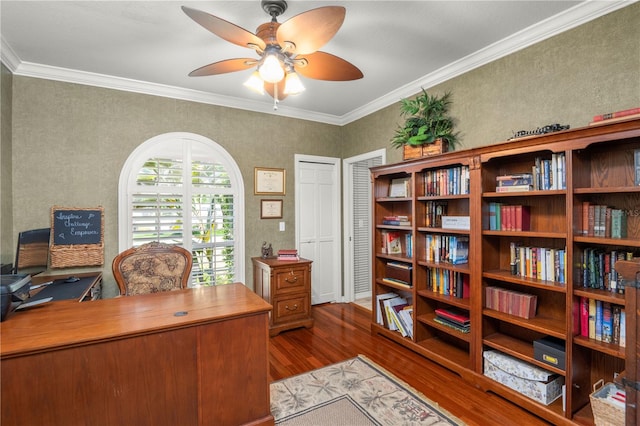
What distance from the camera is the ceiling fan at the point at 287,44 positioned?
1509 mm

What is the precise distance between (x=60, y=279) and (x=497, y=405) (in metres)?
3.79

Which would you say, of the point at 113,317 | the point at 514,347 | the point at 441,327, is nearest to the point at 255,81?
the point at 113,317

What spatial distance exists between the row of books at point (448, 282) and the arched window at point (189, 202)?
2.28 meters

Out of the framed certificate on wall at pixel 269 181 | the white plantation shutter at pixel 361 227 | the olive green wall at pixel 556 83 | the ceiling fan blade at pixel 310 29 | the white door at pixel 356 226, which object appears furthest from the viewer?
the white plantation shutter at pixel 361 227

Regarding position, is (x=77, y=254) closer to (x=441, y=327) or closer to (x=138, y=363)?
(x=138, y=363)

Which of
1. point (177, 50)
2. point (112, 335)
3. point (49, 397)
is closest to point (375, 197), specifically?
point (177, 50)

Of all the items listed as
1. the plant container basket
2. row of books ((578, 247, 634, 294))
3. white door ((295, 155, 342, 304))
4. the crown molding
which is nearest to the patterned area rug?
row of books ((578, 247, 634, 294))

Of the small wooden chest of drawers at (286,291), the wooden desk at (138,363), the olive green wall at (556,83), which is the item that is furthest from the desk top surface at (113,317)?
the olive green wall at (556,83)

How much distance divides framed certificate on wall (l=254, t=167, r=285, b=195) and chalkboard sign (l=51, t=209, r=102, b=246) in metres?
1.74

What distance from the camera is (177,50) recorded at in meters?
2.62

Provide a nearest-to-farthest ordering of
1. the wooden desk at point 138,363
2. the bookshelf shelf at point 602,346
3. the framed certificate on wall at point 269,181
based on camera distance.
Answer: the wooden desk at point 138,363, the bookshelf shelf at point 602,346, the framed certificate on wall at point 269,181

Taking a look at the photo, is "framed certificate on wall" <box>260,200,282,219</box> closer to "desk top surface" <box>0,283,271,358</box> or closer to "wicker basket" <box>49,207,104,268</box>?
"wicker basket" <box>49,207,104,268</box>

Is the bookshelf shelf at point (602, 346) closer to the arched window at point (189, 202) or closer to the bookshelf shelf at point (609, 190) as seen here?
the bookshelf shelf at point (609, 190)

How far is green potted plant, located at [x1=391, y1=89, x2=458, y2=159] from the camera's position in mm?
2898
